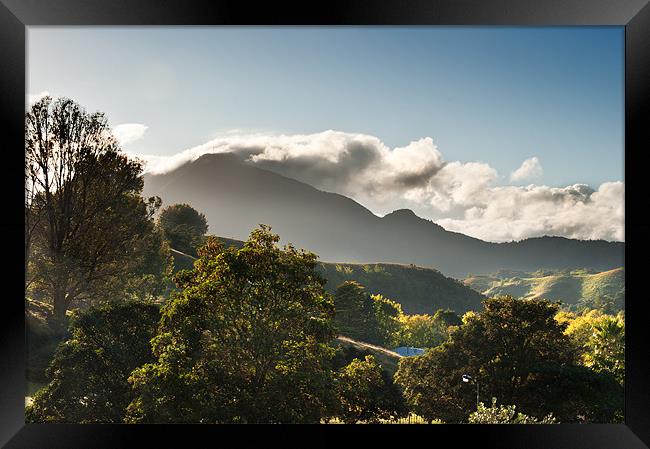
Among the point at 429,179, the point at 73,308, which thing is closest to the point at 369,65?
the point at 429,179

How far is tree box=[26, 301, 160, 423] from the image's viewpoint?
7500 millimetres

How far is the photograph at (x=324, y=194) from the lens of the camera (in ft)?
24.3

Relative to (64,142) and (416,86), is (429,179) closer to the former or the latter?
(416,86)

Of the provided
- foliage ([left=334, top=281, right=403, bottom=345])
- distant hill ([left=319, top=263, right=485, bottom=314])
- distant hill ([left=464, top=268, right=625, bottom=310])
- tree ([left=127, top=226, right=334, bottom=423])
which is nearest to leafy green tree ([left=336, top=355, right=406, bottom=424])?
tree ([left=127, top=226, right=334, bottom=423])

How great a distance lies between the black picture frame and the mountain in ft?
22.8

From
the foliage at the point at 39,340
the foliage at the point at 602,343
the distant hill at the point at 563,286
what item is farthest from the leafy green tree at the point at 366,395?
the distant hill at the point at 563,286

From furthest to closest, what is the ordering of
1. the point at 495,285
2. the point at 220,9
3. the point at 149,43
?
the point at 495,285
the point at 149,43
the point at 220,9

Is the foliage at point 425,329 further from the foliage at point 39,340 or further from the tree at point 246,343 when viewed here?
the foliage at point 39,340

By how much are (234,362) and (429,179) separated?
6.93m

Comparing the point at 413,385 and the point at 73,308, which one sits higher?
the point at 73,308

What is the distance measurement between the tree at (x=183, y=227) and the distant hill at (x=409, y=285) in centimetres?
90

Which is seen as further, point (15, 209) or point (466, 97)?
point (466, 97)

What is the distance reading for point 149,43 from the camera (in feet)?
Answer: 29.5

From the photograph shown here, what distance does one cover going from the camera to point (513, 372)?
898cm
